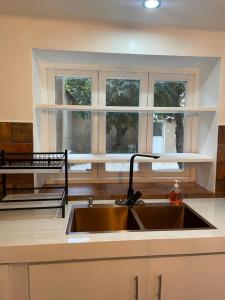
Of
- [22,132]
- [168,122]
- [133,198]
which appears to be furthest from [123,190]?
[22,132]

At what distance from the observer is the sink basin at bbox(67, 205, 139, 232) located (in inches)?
64.4

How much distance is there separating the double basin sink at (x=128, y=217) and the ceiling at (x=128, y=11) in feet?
4.05

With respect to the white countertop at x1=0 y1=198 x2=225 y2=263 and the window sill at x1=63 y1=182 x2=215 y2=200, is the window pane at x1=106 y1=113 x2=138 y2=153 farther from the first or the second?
the white countertop at x1=0 y1=198 x2=225 y2=263

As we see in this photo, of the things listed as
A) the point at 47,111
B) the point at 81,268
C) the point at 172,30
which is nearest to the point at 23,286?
the point at 81,268

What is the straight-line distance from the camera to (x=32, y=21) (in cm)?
161

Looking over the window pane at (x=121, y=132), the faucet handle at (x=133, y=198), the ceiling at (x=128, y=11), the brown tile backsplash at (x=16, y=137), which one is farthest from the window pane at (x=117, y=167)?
the ceiling at (x=128, y=11)

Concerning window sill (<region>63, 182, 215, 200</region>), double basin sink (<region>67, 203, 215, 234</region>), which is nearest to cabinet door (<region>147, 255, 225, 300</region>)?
double basin sink (<region>67, 203, 215, 234</region>)

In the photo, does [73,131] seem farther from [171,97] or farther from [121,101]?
[171,97]

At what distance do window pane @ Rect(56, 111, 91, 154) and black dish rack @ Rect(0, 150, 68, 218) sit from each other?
296 millimetres

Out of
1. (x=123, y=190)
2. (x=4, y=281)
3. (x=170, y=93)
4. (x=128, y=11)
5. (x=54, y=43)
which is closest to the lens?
(x=4, y=281)

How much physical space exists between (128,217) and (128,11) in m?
1.30

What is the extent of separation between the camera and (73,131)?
6.88 ft

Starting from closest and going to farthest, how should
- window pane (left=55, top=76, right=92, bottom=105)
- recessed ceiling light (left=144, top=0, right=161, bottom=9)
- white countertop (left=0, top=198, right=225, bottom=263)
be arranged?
white countertop (left=0, top=198, right=225, bottom=263)
recessed ceiling light (left=144, top=0, right=161, bottom=9)
window pane (left=55, top=76, right=92, bottom=105)

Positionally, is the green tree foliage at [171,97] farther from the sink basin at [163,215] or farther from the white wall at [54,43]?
the sink basin at [163,215]
